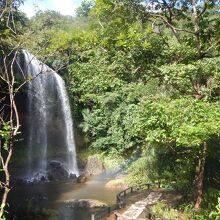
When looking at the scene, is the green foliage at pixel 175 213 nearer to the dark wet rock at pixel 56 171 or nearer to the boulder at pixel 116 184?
the boulder at pixel 116 184

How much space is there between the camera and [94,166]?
98.4 ft

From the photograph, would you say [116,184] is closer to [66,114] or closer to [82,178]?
[82,178]

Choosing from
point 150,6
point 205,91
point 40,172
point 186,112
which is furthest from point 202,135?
point 40,172

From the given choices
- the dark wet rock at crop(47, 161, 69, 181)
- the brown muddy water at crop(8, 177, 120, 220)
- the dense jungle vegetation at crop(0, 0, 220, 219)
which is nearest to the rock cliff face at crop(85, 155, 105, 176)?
the brown muddy water at crop(8, 177, 120, 220)

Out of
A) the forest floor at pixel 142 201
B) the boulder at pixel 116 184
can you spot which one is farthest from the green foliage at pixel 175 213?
the boulder at pixel 116 184

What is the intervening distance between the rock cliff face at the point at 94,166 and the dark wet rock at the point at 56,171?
1.83 meters

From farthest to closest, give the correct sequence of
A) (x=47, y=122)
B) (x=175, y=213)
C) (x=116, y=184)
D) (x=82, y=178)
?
(x=47, y=122), (x=82, y=178), (x=116, y=184), (x=175, y=213)

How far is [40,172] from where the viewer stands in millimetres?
29438

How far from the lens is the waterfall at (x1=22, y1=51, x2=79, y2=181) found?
31.0 m

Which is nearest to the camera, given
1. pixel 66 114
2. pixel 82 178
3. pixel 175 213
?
pixel 175 213

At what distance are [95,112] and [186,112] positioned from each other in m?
20.5

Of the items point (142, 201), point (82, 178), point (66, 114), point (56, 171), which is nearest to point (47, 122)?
point (66, 114)

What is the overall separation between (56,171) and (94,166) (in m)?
3.05

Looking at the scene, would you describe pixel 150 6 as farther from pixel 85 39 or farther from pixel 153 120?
pixel 153 120
